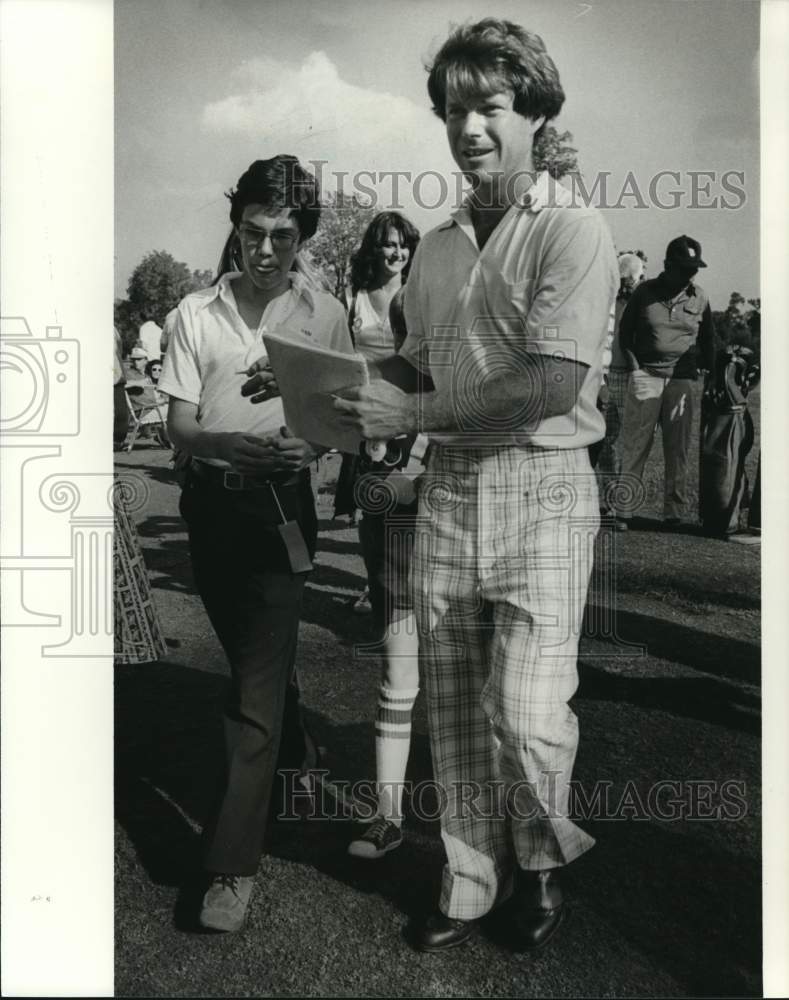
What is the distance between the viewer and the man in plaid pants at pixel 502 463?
2.29 metres

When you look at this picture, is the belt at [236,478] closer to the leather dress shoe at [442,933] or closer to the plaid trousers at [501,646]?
the plaid trousers at [501,646]

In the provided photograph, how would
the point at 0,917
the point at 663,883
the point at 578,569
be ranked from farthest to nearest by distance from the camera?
the point at 0,917 < the point at 663,883 < the point at 578,569

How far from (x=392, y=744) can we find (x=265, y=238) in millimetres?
1433

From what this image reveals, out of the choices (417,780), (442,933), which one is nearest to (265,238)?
(417,780)

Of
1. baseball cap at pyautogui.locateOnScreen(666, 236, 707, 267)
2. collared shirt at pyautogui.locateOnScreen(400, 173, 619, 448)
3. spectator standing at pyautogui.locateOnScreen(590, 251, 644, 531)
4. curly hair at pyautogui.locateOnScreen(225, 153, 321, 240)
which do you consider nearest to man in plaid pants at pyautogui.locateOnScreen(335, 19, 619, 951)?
collared shirt at pyautogui.locateOnScreen(400, 173, 619, 448)

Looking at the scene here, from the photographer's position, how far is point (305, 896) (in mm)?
2621

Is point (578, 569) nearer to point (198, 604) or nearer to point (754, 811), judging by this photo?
point (754, 811)

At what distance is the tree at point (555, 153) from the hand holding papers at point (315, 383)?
74 cm

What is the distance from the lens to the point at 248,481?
2.62m

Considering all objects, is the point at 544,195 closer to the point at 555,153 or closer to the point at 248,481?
the point at 555,153

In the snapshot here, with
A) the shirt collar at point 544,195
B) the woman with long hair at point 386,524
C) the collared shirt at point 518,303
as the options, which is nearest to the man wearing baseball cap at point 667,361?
the collared shirt at point 518,303

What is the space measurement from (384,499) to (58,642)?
103cm

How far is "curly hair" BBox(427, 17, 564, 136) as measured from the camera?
2.38 m

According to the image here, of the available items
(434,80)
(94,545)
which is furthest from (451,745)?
(434,80)
